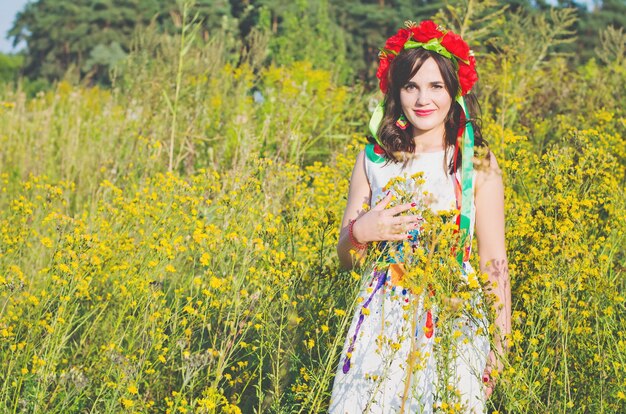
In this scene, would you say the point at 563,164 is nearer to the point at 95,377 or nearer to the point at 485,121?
the point at 95,377


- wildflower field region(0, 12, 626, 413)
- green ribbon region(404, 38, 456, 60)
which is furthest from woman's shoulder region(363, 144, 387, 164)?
green ribbon region(404, 38, 456, 60)

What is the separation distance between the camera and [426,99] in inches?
99.8

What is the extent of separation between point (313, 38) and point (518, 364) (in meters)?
8.61

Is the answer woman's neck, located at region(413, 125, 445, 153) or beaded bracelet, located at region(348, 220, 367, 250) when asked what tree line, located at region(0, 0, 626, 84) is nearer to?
woman's neck, located at region(413, 125, 445, 153)

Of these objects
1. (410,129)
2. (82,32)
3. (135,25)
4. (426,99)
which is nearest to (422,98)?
(426,99)

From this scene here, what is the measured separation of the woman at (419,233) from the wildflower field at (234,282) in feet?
0.32

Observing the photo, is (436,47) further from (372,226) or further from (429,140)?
(372,226)

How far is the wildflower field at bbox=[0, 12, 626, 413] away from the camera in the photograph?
2422mm

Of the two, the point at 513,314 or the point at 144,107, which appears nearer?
the point at 513,314

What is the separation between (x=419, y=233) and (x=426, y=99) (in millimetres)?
526

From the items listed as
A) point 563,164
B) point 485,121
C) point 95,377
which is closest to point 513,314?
point 563,164

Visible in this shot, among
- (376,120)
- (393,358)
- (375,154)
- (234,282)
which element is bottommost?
(393,358)

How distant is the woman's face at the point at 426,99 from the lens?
2541 mm

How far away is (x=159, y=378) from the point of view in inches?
115
